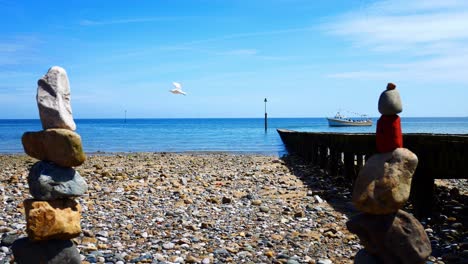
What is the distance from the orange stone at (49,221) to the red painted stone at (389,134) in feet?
12.2

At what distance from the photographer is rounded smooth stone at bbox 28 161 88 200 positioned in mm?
5574

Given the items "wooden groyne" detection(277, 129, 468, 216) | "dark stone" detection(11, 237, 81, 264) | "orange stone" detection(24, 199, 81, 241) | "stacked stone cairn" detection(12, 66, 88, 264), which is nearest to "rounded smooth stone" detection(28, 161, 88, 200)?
"stacked stone cairn" detection(12, 66, 88, 264)

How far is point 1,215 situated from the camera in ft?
32.2

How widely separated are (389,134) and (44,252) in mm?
4216

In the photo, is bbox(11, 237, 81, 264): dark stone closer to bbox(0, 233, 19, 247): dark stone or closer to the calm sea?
bbox(0, 233, 19, 247): dark stone

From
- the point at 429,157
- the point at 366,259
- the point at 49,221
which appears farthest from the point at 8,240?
the point at 429,157

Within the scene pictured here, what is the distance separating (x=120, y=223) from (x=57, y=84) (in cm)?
426

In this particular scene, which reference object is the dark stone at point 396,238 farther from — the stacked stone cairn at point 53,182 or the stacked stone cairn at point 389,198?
the stacked stone cairn at point 53,182

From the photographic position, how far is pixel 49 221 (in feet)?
18.1

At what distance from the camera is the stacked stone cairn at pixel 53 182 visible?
554cm

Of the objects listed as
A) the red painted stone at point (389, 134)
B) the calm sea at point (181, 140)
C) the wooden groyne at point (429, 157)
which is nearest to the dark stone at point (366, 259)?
the red painted stone at point (389, 134)

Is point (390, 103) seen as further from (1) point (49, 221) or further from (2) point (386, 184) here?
(1) point (49, 221)

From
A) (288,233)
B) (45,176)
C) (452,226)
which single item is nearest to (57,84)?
(45,176)

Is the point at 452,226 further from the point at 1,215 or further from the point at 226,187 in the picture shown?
the point at 1,215
